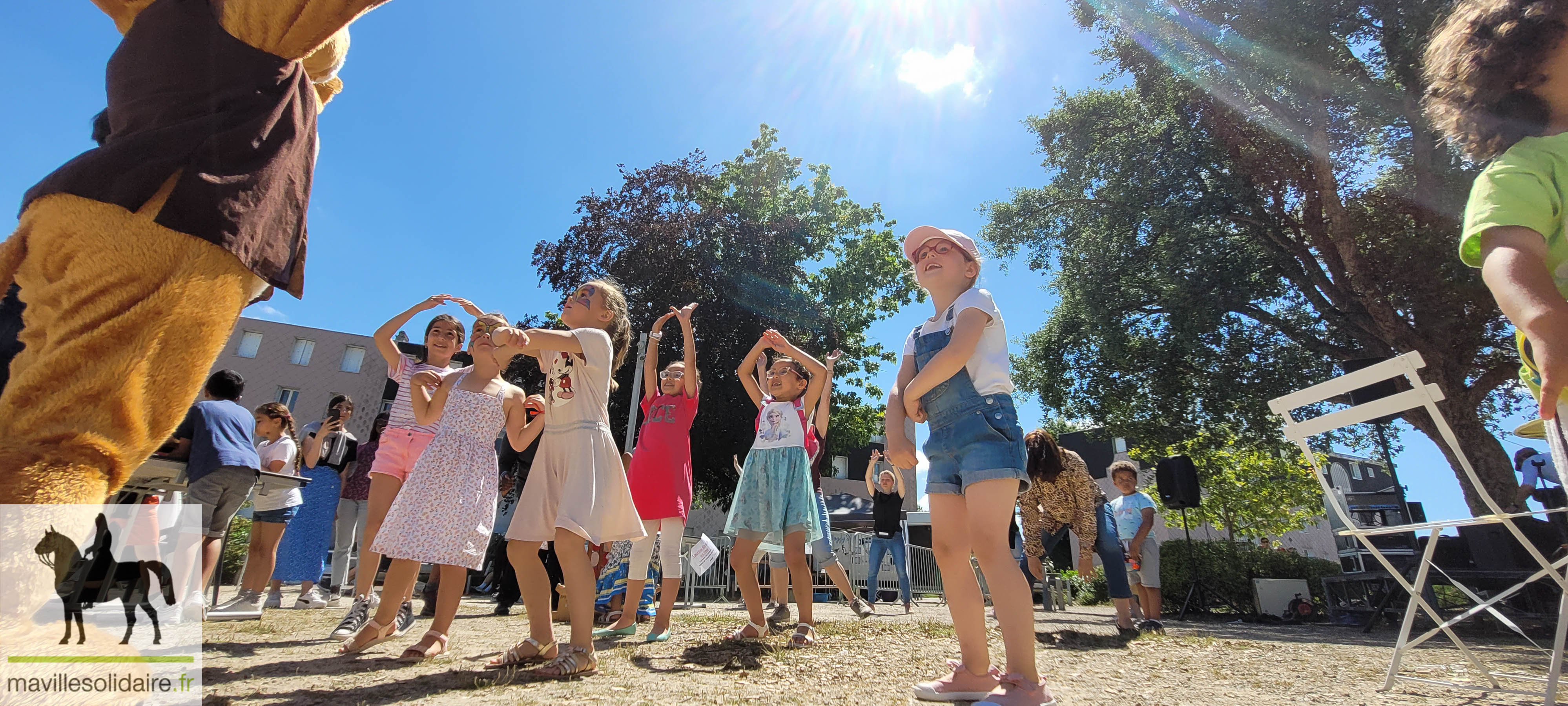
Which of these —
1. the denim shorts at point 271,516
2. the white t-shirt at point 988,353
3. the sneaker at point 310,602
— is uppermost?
the white t-shirt at point 988,353

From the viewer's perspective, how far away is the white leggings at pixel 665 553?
443 centimetres

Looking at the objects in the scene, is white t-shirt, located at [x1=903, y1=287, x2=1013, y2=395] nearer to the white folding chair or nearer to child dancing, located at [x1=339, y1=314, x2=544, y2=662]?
the white folding chair

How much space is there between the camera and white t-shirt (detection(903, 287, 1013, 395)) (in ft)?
8.10

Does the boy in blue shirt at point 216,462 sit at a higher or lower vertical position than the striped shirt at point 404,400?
lower

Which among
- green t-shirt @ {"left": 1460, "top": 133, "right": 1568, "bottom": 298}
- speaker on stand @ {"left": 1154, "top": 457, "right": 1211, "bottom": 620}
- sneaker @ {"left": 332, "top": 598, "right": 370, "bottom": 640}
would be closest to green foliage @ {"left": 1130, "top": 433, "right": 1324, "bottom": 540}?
speaker on stand @ {"left": 1154, "top": 457, "right": 1211, "bottom": 620}

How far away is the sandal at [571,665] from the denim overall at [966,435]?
1.54m

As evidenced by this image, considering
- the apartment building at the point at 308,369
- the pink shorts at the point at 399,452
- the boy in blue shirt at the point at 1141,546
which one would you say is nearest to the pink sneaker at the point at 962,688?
the pink shorts at the point at 399,452

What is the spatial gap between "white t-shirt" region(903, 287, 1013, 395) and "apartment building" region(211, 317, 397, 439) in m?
36.9

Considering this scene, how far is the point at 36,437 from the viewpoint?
1.27 meters

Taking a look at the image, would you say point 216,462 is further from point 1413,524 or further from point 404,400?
point 1413,524

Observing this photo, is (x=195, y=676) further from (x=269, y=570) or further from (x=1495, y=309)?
(x=1495, y=309)

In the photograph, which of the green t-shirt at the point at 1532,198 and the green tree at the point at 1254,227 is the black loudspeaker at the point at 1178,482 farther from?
the green t-shirt at the point at 1532,198

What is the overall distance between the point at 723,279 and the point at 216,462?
14.3 meters

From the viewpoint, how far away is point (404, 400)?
14.3 ft
